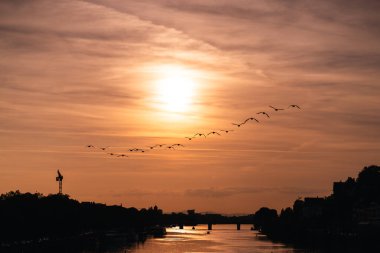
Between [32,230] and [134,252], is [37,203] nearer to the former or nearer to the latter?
[32,230]

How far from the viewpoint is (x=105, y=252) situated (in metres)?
189

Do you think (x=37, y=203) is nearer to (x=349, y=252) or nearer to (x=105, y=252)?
(x=105, y=252)

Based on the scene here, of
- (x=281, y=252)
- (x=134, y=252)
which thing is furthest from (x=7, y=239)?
(x=281, y=252)

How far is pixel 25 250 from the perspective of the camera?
159125 millimetres

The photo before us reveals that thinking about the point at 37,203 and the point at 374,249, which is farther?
the point at 37,203

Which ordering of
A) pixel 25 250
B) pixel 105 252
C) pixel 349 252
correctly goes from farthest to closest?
1. pixel 105 252
2. pixel 349 252
3. pixel 25 250

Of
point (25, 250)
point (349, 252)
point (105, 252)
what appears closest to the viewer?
point (25, 250)

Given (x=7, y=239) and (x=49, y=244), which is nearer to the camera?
(x=7, y=239)

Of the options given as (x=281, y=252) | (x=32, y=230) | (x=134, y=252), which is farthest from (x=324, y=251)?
(x=32, y=230)

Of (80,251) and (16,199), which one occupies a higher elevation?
(16,199)

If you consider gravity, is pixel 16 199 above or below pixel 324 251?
above

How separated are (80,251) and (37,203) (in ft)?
76.8

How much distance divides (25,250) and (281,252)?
74.5 metres

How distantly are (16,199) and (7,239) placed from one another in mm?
28337
